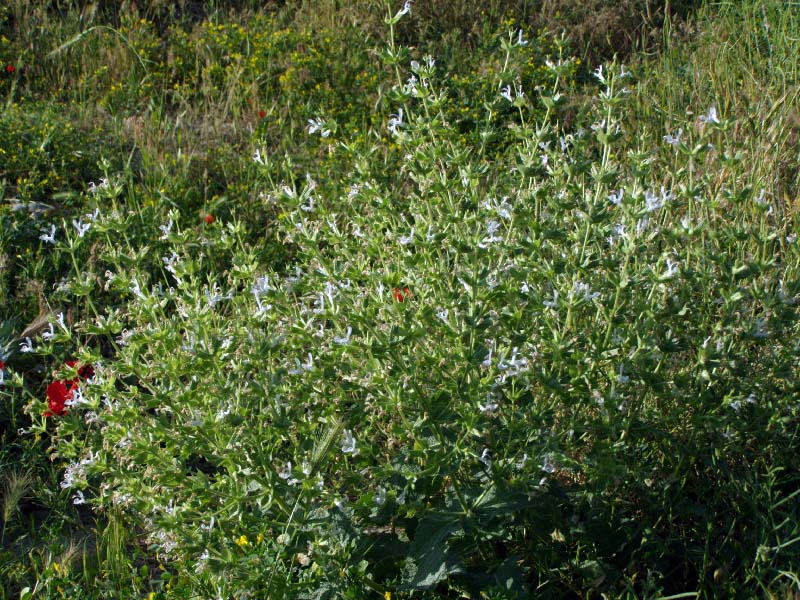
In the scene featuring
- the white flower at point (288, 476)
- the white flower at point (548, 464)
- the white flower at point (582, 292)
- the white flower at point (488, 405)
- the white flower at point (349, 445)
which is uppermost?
the white flower at point (582, 292)

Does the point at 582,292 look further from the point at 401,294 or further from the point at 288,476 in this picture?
the point at 288,476

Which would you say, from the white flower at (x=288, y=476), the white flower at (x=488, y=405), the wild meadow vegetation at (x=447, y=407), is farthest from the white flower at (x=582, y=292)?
Result: the white flower at (x=288, y=476)

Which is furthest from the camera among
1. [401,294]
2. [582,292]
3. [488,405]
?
[401,294]

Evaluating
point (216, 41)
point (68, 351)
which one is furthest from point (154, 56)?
point (68, 351)

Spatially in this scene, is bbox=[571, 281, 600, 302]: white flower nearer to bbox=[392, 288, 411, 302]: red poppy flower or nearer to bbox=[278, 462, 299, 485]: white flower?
bbox=[392, 288, 411, 302]: red poppy flower

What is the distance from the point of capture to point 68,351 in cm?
347

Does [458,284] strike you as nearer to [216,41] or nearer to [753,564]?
[753,564]

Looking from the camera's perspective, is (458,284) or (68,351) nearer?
(458,284)

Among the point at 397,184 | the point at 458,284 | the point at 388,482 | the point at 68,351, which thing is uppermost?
the point at 458,284

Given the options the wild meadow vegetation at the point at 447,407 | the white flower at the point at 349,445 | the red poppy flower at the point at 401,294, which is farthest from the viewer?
the red poppy flower at the point at 401,294

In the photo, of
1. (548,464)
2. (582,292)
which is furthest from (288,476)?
(582,292)

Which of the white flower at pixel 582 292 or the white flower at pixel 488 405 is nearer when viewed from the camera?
the white flower at pixel 488 405

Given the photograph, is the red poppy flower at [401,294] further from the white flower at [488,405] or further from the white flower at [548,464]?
the white flower at [548,464]

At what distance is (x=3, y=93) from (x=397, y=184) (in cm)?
258
